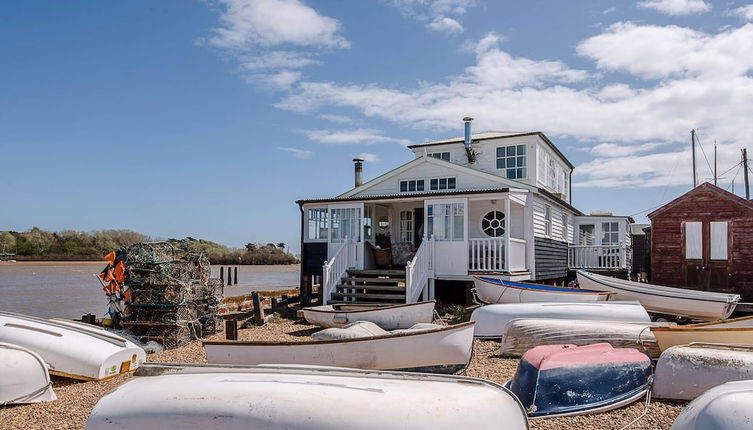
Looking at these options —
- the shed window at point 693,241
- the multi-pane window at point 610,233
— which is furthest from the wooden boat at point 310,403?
the multi-pane window at point 610,233

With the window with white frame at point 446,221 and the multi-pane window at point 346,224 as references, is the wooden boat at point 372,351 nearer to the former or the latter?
the window with white frame at point 446,221

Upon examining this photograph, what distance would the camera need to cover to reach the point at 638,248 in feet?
92.5

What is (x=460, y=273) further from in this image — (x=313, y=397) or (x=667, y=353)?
(x=313, y=397)

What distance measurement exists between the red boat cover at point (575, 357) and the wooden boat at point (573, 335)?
191 cm

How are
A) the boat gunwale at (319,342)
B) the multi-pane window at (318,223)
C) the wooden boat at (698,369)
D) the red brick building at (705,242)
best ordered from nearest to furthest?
1. the wooden boat at (698,369)
2. the boat gunwale at (319,342)
3. the red brick building at (705,242)
4. the multi-pane window at (318,223)

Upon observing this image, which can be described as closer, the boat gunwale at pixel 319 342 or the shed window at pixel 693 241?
the boat gunwale at pixel 319 342

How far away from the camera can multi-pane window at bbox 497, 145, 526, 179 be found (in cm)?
2081

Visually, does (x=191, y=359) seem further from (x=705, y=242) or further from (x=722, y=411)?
(x=705, y=242)

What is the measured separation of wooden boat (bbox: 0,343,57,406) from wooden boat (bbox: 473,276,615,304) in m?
9.26

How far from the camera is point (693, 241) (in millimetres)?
17328

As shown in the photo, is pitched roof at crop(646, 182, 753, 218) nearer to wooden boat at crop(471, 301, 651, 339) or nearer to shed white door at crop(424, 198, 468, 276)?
shed white door at crop(424, 198, 468, 276)

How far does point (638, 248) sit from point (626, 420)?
988 inches

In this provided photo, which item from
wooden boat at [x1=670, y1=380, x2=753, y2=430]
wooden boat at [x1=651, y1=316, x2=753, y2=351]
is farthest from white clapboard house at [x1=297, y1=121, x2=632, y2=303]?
wooden boat at [x1=670, y1=380, x2=753, y2=430]

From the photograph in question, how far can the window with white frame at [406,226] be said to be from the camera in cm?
1869
